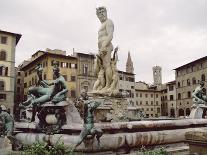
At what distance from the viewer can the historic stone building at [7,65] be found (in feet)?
163

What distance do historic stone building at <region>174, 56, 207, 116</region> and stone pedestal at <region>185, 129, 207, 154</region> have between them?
60317 mm

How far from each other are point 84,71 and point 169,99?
1303 inches

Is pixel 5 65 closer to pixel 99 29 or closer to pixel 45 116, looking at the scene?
pixel 99 29

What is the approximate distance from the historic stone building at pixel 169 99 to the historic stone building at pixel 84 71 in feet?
88.3

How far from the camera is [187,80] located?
69125 mm

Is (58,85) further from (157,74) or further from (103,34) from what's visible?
(157,74)

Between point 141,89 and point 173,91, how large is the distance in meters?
9.41

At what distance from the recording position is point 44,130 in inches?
280

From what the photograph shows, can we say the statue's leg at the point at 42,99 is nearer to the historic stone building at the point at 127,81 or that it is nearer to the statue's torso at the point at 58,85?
the statue's torso at the point at 58,85

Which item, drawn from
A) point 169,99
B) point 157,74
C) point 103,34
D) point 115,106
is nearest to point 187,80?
point 169,99

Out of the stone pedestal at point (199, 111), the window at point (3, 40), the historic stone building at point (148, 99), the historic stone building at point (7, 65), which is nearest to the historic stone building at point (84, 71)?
the historic stone building at point (7, 65)

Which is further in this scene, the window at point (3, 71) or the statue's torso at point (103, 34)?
the window at point (3, 71)

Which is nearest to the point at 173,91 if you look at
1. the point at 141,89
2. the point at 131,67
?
the point at 141,89

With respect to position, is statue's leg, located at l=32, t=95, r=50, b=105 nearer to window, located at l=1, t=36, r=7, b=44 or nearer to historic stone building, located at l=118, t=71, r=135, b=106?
window, located at l=1, t=36, r=7, b=44
